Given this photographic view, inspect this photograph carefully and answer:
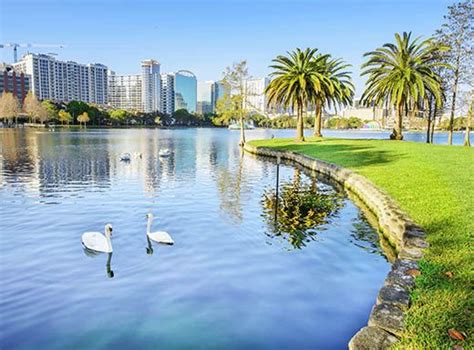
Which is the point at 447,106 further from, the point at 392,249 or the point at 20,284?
the point at 20,284

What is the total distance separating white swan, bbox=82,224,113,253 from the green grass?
20.6 feet

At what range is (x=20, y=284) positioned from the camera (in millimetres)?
6848

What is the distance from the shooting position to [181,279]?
23.1ft

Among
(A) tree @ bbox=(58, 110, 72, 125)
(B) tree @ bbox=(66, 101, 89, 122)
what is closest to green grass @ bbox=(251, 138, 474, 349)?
(A) tree @ bbox=(58, 110, 72, 125)

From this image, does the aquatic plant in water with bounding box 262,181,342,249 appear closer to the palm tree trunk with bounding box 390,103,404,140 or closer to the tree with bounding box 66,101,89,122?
the palm tree trunk with bounding box 390,103,404,140

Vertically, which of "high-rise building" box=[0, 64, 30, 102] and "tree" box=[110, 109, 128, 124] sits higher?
"high-rise building" box=[0, 64, 30, 102]

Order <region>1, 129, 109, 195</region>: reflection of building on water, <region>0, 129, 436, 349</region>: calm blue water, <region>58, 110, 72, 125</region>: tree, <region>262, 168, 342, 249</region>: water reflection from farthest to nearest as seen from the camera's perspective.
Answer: <region>58, 110, 72, 125</region>: tree → <region>1, 129, 109, 195</region>: reflection of building on water → <region>262, 168, 342, 249</region>: water reflection → <region>0, 129, 436, 349</region>: calm blue water

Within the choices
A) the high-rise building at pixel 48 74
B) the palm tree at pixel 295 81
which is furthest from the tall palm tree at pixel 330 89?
the high-rise building at pixel 48 74

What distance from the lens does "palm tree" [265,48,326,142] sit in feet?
117

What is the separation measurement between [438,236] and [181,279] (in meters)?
5.24

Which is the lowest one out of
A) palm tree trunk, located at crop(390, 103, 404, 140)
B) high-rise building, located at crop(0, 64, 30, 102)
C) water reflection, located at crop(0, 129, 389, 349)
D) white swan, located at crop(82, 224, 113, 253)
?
water reflection, located at crop(0, 129, 389, 349)

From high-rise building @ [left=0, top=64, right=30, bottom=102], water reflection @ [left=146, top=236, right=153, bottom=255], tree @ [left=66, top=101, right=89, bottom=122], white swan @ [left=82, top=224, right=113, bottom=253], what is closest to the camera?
white swan @ [left=82, top=224, right=113, bottom=253]

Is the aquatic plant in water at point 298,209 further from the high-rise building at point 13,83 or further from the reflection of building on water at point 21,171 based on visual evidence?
the high-rise building at point 13,83

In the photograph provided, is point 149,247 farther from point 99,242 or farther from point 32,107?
point 32,107
